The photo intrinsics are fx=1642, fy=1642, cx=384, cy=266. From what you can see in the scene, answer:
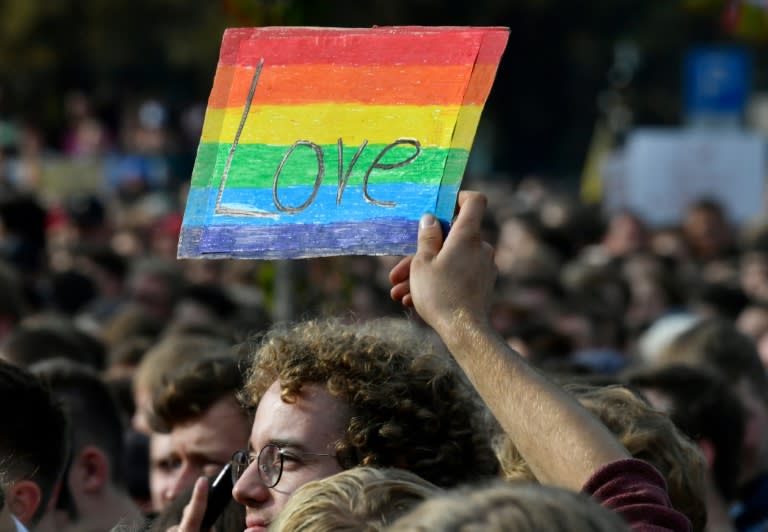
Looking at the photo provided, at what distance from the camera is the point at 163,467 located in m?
4.50

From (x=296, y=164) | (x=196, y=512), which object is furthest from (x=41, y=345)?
(x=296, y=164)

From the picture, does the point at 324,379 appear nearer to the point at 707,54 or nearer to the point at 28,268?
the point at 28,268

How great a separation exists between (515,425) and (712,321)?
3666 millimetres

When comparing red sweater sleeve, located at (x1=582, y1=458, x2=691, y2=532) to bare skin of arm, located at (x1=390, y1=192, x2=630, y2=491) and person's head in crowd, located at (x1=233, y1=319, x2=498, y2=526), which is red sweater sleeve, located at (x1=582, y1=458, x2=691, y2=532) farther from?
person's head in crowd, located at (x1=233, y1=319, x2=498, y2=526)

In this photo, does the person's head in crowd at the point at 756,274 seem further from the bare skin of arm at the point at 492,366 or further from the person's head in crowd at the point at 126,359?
the bare skin of arm at the point at 492,366

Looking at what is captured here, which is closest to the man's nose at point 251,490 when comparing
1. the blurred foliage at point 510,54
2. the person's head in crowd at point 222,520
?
the person's head in crowd at point 222,520

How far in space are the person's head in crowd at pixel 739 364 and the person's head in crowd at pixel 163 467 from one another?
1.72m

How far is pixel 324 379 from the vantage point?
10.3ft

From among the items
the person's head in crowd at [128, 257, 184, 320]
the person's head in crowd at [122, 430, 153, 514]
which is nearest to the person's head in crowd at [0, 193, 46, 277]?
the person's head in crowd at [128, 257, 184, 320]

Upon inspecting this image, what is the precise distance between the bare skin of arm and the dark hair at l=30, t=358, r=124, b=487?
2.12 metres

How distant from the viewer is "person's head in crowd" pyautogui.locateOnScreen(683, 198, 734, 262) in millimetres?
13602

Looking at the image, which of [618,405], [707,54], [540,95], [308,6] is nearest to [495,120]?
[540,95]

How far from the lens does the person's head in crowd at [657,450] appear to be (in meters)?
3.37

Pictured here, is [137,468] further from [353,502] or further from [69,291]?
[69,291]
